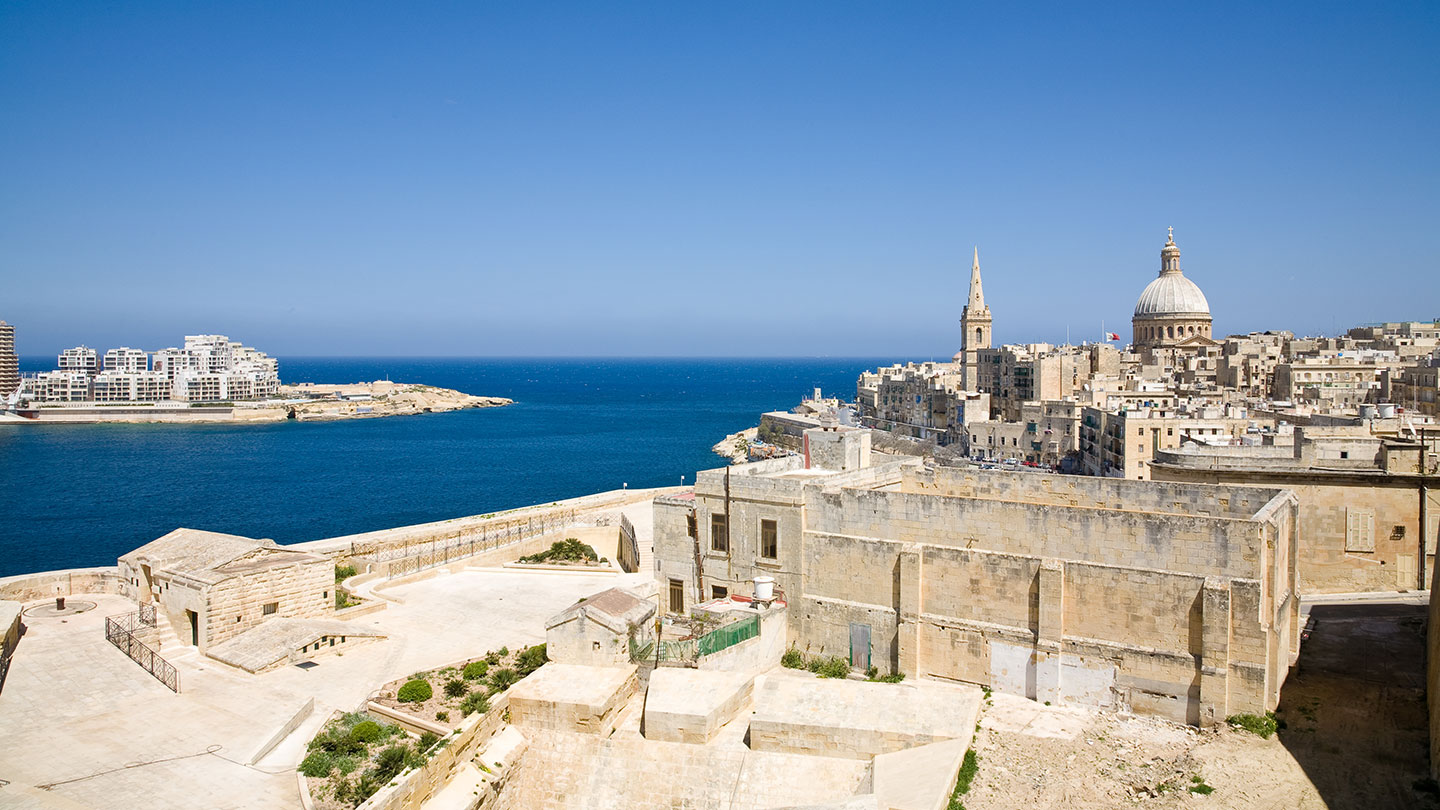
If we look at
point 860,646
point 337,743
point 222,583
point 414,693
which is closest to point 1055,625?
point 860,646

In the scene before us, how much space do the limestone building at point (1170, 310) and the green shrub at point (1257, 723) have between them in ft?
227

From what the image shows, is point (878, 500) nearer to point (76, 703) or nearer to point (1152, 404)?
point (76, 703)

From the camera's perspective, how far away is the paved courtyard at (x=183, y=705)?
15133 millimetres

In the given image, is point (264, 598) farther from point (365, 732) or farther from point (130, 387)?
point (130, 387)

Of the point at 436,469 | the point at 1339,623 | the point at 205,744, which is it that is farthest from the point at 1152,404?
the point at 436,469

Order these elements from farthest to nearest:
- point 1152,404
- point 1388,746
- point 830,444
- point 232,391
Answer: point 232,391 → point 1152,404 → point 830,444 → point 1388,746

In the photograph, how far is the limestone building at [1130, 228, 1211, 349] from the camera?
78625 mm

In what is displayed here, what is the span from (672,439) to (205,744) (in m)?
92.7

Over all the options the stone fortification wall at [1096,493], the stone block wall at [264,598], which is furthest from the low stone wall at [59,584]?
the stone fortification wall at [1096,493]

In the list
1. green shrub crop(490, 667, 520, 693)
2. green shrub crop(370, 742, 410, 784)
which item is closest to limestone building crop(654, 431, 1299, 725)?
green shrub crop(490, 667, 520, 693)

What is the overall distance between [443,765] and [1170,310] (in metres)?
77.8

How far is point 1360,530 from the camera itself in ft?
70.4

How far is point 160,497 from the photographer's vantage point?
209ft

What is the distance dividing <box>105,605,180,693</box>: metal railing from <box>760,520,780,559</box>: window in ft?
40.3
